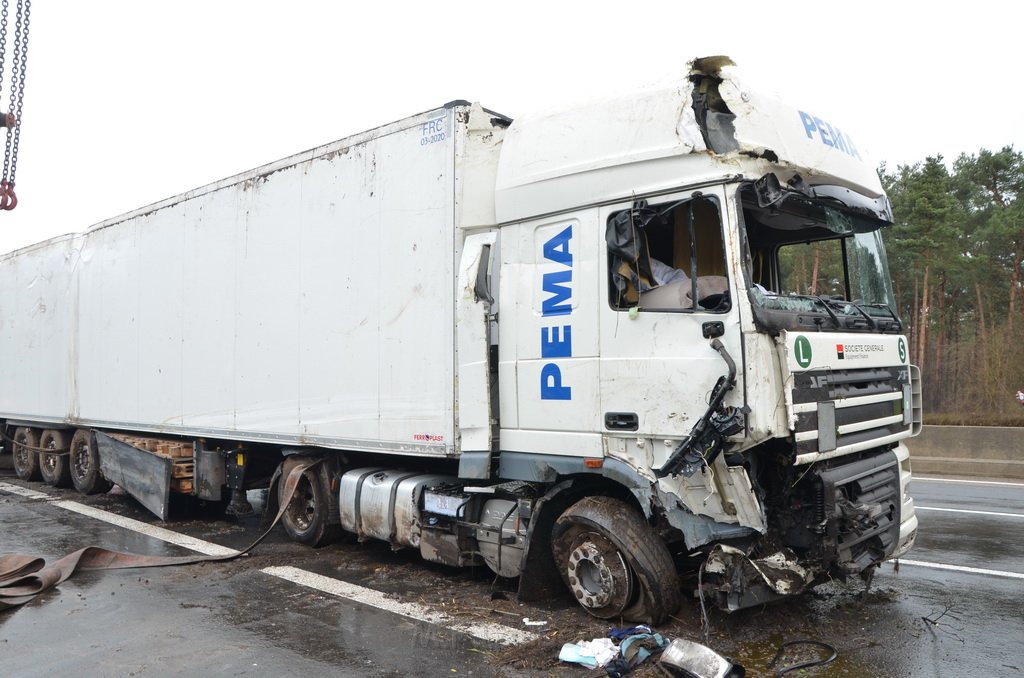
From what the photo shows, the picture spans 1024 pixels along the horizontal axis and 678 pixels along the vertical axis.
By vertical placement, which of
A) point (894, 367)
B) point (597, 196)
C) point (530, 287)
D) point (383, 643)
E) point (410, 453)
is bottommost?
point (383, 643)

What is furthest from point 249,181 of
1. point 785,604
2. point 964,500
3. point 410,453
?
point 964,500

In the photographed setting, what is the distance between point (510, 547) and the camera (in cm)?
589

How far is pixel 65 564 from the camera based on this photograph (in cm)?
699

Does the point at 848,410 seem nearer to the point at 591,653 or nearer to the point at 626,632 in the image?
the point at 626,632

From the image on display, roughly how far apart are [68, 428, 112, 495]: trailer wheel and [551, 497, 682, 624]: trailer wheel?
8.26 m

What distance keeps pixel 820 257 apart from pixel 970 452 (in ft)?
→ 31.4

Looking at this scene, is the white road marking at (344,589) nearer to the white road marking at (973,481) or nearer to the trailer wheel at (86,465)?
the trailer wheel at (86,465)

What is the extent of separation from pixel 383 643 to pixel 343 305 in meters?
3.14

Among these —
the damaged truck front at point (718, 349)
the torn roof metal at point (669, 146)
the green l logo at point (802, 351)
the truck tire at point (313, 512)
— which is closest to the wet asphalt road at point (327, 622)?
the truck tire at point (313, 512)

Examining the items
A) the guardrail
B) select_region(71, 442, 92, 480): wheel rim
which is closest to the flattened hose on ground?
select_region(71, 442, 92, 480): wheel rim

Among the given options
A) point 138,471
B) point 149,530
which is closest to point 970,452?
point 149,530

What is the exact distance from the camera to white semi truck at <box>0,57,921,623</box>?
480 cm

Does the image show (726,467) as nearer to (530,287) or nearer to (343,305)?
(530,287)

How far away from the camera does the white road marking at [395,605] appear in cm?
521
